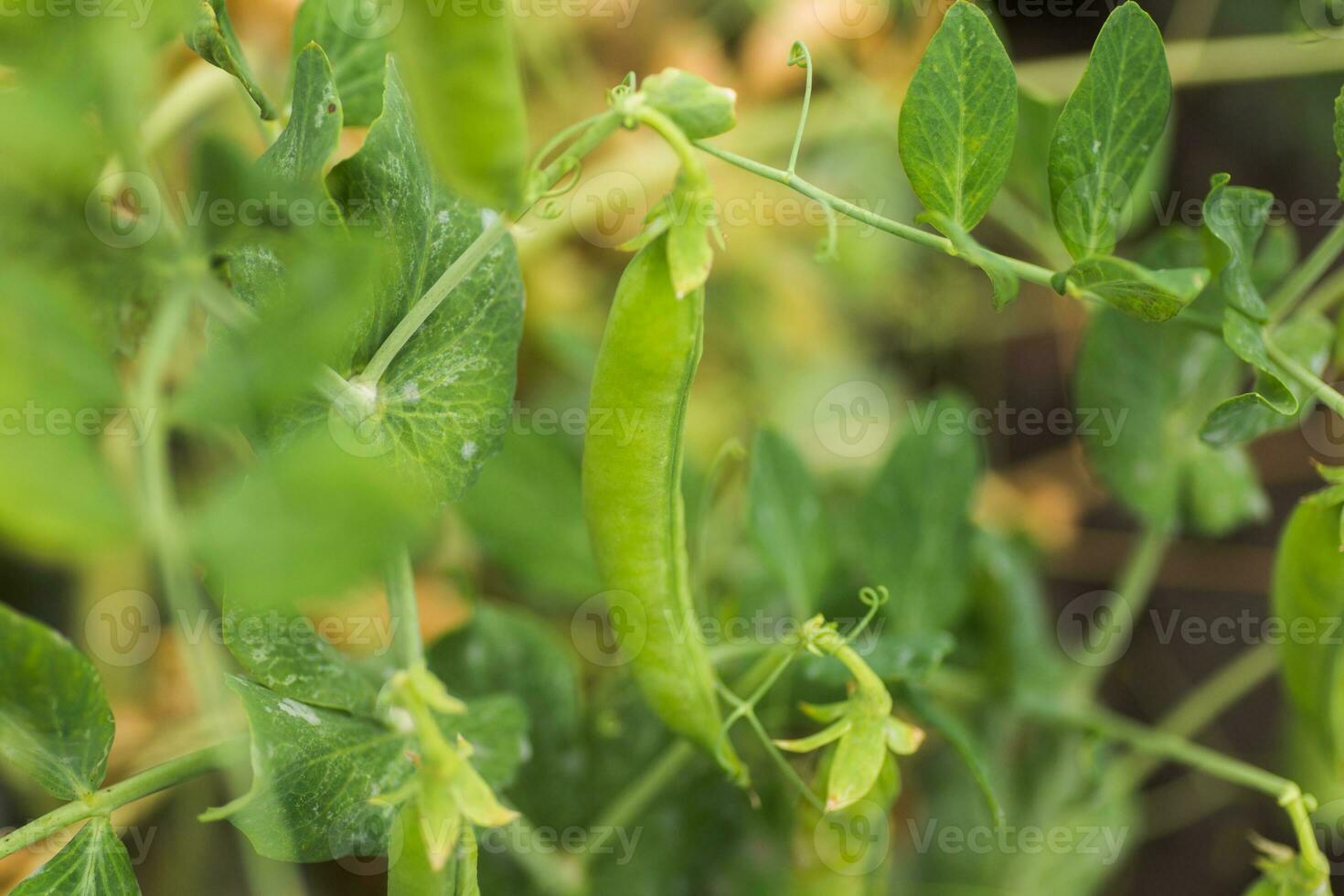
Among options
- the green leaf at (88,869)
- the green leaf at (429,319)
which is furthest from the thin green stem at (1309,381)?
the green leaf at (88,869)

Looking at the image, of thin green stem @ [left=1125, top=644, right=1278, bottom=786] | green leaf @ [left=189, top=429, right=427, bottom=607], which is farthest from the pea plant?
thin green stem @ [left=1125, top=644, right=1278, bottom=786]

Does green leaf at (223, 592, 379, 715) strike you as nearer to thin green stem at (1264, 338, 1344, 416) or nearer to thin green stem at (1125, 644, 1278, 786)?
thin green stem at (1264, 338, 1344, 416)

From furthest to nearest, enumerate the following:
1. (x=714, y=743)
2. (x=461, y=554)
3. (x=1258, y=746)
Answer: (x=1258, y=746), (x=461, y=554), (x=714, y=743)

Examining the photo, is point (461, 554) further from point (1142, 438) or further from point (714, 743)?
point (1142, 438)

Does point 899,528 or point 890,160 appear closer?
point 899,528

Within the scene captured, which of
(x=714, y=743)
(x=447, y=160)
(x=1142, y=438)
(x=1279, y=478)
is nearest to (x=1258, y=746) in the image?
(x=1279, y=478)

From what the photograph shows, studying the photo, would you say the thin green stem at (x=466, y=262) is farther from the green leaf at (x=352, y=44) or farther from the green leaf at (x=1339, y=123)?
the green leaf at (x=1339, y=123)
